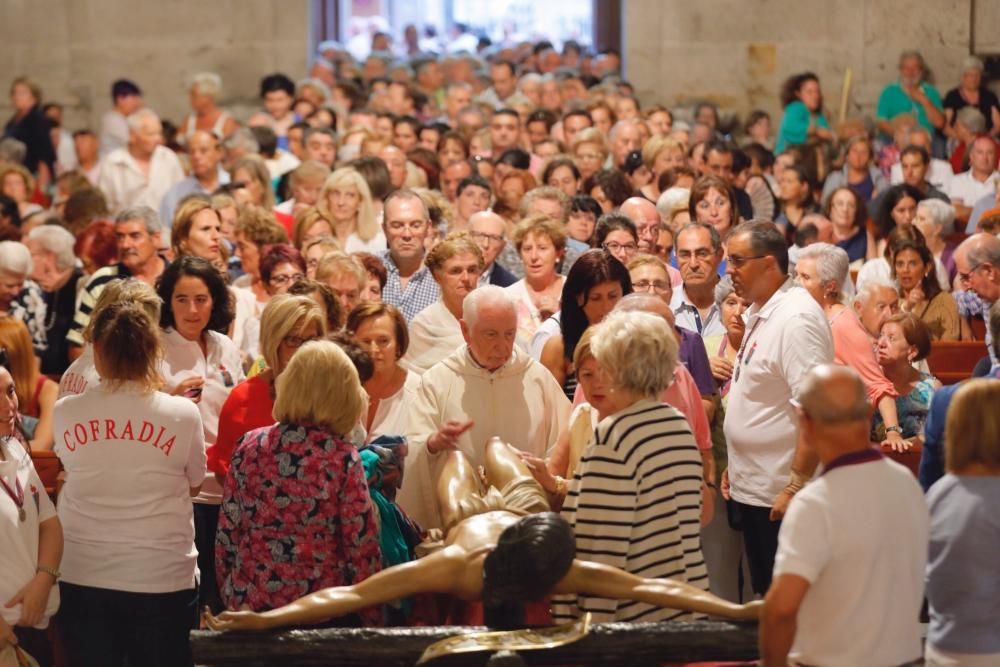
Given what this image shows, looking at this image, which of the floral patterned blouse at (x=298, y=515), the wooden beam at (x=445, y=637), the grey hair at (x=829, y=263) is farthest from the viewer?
the grey hair at (x=829, y=263)

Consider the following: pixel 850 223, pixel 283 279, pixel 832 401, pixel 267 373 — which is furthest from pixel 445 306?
pixel 850 223

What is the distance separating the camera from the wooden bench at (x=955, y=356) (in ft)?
27.9

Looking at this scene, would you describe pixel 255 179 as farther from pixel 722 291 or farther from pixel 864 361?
pixel 864 361

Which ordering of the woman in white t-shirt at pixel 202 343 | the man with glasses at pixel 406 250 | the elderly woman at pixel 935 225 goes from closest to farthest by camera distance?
the woman in white t-shirt at pixel 202 343 → the man with glasses at pixel 406 250 → the elderly woman at pixel 935 225

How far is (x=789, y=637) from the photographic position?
13.8 ft

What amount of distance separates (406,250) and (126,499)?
3.55 metres

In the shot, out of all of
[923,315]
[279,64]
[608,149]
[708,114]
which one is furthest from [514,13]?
[923,315]

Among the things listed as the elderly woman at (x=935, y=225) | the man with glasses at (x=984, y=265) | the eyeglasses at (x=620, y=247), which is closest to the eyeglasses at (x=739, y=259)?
the eyeglasses at (x=620, y=247)

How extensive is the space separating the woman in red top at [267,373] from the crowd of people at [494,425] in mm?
15

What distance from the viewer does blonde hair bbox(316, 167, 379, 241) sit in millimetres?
9875

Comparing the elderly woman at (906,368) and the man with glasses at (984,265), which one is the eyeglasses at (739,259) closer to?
the elderly woman at (906,368)

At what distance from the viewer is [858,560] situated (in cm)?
420

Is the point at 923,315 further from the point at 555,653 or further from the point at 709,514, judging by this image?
the point at 555,653

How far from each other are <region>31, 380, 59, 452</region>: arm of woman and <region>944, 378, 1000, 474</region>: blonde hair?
12.9 ft
